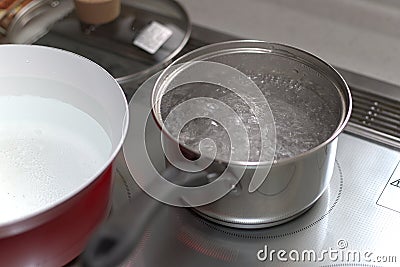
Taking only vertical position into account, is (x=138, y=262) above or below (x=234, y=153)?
below

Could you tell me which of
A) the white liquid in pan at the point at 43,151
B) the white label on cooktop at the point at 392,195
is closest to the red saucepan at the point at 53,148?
the white liquid in pan at the point at 43,151

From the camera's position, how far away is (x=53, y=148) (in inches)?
29.5

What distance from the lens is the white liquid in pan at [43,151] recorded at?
69 centimetres

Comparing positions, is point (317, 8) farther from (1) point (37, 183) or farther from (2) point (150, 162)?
(1) point (37, 183)

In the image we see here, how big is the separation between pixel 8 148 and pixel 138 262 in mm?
196

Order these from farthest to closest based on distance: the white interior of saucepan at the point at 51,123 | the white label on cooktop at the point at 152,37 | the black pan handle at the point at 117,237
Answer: the white label on cooktop at the point at 152,37
the white interior of saucepan at the point at 51,123
the black pan handle at the point at 117,237

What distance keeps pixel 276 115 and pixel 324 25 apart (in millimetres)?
371

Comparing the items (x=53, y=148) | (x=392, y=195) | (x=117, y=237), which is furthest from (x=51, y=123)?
(x=392, y=195)

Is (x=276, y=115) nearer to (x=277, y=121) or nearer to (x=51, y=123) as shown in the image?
(x=277, y=121)

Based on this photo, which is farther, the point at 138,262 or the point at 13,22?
the point at 13,22

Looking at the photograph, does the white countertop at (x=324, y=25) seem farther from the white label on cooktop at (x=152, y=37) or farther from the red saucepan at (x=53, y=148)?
the red saucepan at (x=53, y=148)

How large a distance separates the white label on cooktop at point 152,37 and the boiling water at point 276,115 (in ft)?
0.64

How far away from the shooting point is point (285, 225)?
74cm

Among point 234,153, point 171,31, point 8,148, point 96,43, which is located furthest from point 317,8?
point 8,148
